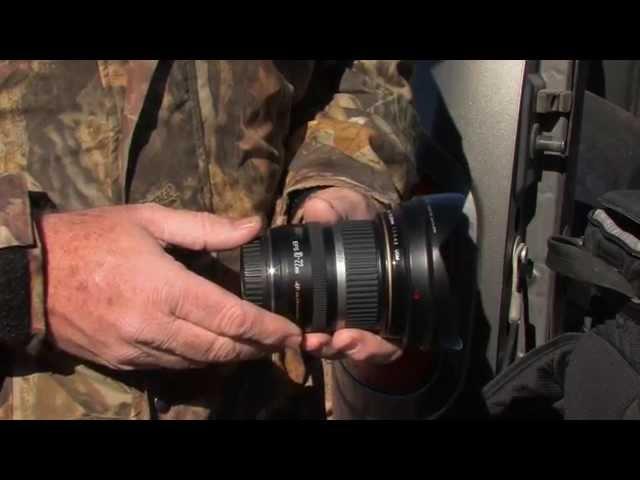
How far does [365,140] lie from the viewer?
4.91 feet

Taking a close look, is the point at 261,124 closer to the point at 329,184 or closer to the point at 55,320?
the point at 329,184

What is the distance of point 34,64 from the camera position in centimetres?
113

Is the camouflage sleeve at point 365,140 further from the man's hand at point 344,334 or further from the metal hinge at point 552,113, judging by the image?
the metal hinge at point 552,113

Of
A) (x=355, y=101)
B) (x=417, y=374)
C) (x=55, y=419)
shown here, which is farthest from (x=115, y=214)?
(x=417, y=374)

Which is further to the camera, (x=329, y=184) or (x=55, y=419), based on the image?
(x=329, y=184)

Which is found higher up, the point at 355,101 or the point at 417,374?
the point at 355,101

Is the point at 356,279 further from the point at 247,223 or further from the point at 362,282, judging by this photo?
the point at 247,223

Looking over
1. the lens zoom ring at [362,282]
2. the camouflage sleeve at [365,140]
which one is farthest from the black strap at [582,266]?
the lens zoom ring at [362,282]

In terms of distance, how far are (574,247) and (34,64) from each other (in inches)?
42.1

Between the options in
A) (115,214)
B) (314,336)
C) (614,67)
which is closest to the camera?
(115,214)

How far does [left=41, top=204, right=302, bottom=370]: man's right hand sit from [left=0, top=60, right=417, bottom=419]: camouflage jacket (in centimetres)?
4

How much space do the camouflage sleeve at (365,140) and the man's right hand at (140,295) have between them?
1.15 feet

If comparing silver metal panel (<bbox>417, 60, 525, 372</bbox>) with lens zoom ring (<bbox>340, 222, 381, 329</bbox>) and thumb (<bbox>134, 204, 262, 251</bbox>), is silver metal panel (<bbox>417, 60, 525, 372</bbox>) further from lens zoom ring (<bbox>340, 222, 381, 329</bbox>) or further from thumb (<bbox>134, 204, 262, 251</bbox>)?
thumb (<bbox>134, 204, 262, 251</bbox>)

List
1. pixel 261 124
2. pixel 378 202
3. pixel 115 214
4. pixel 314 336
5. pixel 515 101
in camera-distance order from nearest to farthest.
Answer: pixel 115 214 < pixel 314 336 < pixel 261 124 < pixel 378 202 < pixel 515 101
